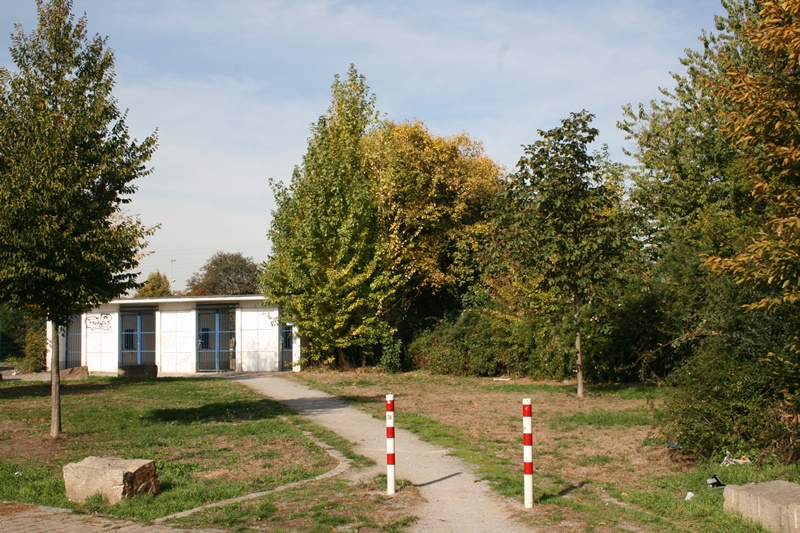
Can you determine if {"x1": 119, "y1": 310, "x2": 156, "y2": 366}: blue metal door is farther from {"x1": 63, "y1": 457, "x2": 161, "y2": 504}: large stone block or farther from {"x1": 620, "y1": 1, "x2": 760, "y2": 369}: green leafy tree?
{"x1": 63, "y1": 457, "x2": 161, "y2": 504}: large stone block

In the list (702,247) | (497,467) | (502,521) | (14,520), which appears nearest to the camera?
(502,521)

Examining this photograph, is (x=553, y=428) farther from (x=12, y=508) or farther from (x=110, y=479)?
(x=12, y=508)

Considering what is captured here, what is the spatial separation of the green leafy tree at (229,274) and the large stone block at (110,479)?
64.3 metres

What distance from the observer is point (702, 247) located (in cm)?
2042

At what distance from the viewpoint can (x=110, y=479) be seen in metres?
8.17

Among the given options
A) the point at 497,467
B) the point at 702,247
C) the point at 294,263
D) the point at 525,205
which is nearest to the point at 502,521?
the point at 497,467

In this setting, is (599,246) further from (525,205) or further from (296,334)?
(296,334)

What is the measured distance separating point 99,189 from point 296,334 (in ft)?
58.9

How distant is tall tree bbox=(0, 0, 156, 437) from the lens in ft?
40.7

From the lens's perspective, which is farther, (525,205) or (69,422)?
(525,205)

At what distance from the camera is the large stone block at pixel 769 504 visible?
20.6ft

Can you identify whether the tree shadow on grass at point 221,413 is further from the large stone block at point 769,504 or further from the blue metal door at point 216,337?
the blue metal door at point 216,337

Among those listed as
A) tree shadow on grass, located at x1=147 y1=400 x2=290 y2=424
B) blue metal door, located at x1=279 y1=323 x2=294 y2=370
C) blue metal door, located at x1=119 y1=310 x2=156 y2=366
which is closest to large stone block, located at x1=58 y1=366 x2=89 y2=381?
blue metal door, located at x1=119 y1=310 x2=156 y2=366

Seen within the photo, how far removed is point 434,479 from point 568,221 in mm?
10128
